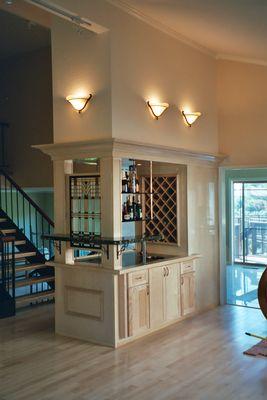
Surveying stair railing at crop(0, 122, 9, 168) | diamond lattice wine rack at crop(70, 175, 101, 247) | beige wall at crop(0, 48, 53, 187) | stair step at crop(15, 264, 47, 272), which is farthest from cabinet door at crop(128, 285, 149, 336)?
stair railing at crop(0, 122, 9, 168)

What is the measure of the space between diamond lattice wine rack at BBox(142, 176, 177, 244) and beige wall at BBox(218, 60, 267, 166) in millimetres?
1089

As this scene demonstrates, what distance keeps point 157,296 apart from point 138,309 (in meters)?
0.39

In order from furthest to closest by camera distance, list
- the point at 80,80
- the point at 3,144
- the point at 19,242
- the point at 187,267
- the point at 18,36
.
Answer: the point at 3,144 < the point at 19,242 < the point at 18,36 < the point at 187,267 < the point at 80,80

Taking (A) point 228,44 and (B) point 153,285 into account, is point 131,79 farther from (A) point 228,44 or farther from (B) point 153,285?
(B) point 153,285

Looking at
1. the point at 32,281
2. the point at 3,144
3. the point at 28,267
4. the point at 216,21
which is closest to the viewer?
the point at 216,21

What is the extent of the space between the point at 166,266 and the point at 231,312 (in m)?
1.39

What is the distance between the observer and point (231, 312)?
6.45 meters

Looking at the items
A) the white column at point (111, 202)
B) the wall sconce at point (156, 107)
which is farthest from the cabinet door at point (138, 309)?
the wall sconce at point (156, 107)

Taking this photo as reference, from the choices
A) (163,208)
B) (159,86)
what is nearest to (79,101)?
(159,86)

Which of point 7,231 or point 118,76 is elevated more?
point 118,76

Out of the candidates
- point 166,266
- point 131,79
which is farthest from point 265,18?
point 166,266

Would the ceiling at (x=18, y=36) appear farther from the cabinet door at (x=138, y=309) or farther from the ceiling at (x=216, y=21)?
the cabinet door at (x=138, y=309)

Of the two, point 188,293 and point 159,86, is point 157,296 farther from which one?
point 159,86

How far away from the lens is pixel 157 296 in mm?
5562
